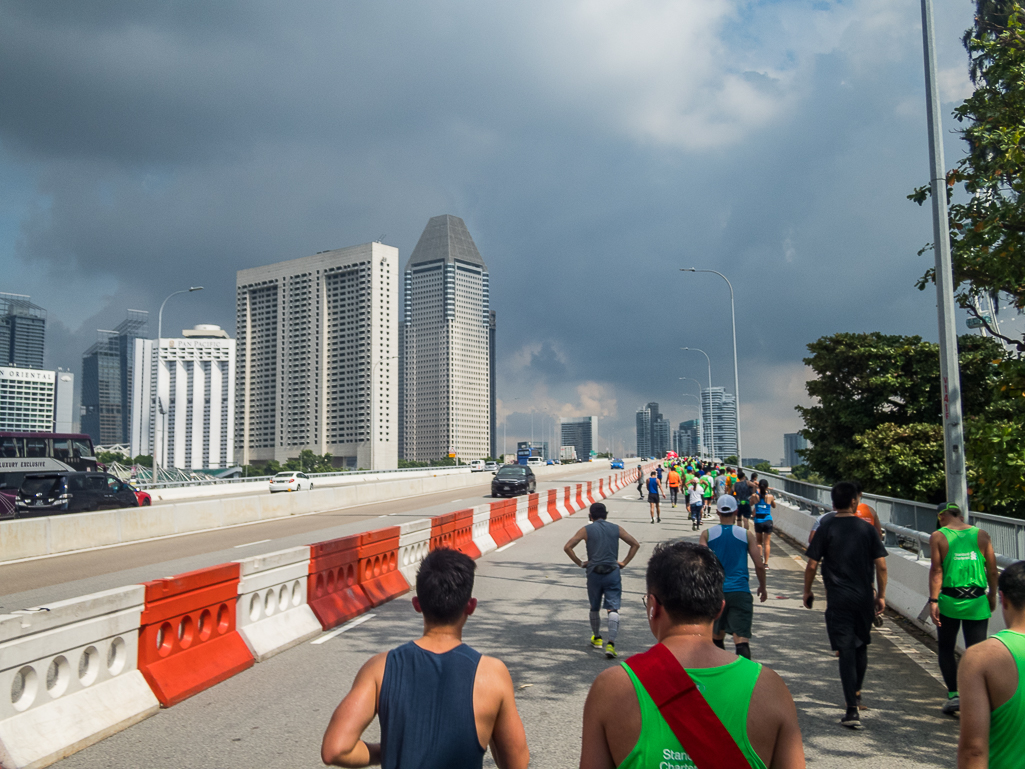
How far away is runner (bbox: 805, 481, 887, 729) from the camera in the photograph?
5.96 m

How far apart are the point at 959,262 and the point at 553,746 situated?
13263 mm

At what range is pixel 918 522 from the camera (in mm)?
12328

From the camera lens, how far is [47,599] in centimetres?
1119

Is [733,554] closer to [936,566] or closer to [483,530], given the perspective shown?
[936,566]

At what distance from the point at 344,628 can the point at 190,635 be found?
2788 millimetres

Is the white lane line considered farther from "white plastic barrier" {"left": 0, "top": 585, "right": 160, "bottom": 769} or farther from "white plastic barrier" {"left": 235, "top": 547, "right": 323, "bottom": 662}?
"white plastic barrier" {"left": 0, "top": 585, "right": 160, "bottom": 769}

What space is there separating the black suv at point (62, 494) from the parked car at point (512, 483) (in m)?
19.5

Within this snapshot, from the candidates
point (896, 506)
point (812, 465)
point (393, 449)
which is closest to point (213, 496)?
point (812, 465)

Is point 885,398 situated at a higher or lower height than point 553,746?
higher

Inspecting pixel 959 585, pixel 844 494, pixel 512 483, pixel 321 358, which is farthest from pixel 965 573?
pixel 321 358

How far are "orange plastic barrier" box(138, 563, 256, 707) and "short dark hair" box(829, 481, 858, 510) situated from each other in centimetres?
559

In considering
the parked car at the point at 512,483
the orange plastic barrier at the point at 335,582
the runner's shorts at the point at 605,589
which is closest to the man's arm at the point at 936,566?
the runner's shorts at the point at 605,589

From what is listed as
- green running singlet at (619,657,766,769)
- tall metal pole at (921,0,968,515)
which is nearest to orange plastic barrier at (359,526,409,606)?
tall metal pole at (921,0,968,515)

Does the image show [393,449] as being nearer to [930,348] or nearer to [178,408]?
[178,408]
